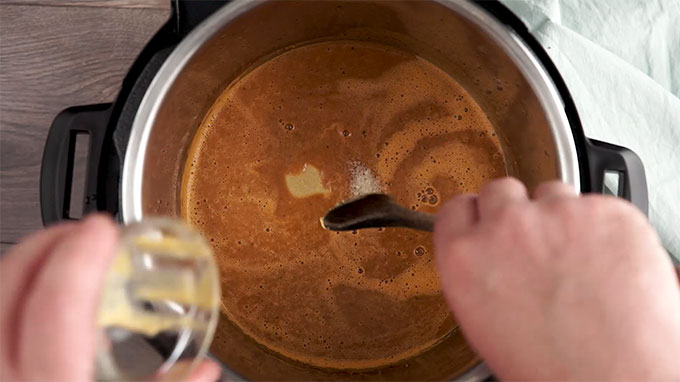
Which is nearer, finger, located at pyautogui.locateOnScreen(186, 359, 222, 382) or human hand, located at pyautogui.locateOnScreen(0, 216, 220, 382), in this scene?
human hand, located at pyautogui.locateOnScreen(0, 216, 220, 382)

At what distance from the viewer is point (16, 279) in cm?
38

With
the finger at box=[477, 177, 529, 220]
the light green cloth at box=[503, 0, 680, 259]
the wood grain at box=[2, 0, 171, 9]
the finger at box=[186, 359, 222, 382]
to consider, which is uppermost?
the wood grain at box=[2, 0, 171, 9]

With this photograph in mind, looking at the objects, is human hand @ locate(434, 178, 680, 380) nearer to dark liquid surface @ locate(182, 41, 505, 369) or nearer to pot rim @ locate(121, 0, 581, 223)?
pot rim @ locate(121, 0, 581, 223)

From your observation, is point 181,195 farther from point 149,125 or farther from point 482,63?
point 482,63

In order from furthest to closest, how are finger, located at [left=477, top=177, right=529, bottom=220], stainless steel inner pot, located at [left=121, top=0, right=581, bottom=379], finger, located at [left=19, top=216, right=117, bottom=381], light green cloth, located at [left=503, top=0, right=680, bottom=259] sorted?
light green cloth, located at [left=503, top=0, right=680, bottom=259] < stainless steel inner pot, located at [left=121, top=0, right=581, bottom=379] < finger, located at [left=477, top=177, right=529, bottom=220] < finger, located at [left=19, top=216, right=117, bottom=381]

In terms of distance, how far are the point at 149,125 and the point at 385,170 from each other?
0.97ft

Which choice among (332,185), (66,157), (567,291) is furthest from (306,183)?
(567,291)

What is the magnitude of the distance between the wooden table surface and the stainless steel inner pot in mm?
134

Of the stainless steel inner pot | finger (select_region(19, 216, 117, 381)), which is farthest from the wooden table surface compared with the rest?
finger (select_region(19, 216, 117, 381))

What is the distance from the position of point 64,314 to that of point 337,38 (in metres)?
0.53

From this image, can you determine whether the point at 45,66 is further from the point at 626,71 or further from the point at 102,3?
the point at 626,71

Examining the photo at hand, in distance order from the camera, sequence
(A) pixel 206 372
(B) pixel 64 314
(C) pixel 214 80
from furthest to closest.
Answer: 1. (C) pixel 214 80
2. (A) pixel 206 372
3. (B) pixel 64 314

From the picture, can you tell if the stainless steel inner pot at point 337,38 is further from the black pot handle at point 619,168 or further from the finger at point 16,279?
the finger at point 16,279

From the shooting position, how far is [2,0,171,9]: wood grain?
2.58 feet
